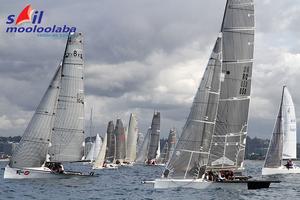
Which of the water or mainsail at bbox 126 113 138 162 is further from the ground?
mainsail at bbox 126 113 138 162

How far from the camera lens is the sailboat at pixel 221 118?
43125mm

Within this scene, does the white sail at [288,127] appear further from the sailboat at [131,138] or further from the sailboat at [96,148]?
the sailboat at [131,138]

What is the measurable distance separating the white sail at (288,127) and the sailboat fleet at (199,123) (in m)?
35.4

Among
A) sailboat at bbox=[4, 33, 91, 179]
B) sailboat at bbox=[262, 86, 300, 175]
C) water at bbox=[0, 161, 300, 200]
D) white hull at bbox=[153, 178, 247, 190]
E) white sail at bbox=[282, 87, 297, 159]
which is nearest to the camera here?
water at bbox=[0, 161, 300, 200]

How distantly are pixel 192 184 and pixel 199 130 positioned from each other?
4.00m

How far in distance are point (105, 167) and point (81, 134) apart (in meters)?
50.1

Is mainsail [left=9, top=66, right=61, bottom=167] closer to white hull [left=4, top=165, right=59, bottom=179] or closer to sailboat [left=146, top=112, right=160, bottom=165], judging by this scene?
white hull [left=4, top=165, right=59, bottom=179]

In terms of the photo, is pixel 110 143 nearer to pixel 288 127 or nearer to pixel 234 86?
pixel 288 127

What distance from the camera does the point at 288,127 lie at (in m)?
84.2

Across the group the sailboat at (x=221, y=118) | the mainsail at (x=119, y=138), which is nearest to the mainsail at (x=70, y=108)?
the sailboat at (x=221, y=118)

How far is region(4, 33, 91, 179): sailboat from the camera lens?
53.8 m

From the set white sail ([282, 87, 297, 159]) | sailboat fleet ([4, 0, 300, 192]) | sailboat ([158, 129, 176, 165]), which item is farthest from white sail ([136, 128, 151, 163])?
sailboat fleet ([4, 0, 300, 192])

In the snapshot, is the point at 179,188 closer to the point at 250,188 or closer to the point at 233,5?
the point at 250,188

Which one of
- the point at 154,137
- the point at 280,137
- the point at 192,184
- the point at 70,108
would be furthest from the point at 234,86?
the point at 154,137
